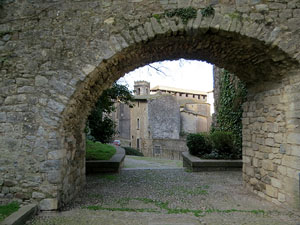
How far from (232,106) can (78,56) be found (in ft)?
19.3

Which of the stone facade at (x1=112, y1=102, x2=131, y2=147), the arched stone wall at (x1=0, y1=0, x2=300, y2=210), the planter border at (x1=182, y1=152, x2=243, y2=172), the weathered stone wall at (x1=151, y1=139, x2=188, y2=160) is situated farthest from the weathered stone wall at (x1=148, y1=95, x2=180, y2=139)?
the arched stone wall at (x1=0, y1=0, x2=300, y2=210)

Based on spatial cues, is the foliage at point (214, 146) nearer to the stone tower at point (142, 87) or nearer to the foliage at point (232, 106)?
the foliage at point (232, 106)

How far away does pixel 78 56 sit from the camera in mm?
3551

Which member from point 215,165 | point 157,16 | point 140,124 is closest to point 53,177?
point 157,16

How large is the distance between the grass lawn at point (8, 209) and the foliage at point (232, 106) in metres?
6.30

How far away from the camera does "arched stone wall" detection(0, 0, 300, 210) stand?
3426 mm

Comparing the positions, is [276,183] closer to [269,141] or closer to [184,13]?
[269,141]

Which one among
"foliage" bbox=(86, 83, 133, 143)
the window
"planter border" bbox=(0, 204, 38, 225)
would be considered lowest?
the window

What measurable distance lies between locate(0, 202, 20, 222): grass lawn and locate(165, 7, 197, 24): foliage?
144 inches

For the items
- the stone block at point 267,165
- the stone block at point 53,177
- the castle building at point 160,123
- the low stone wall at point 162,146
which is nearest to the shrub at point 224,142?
the stone block at point 267,165

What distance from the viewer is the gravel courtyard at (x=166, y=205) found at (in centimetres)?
324

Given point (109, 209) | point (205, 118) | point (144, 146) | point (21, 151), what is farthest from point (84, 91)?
point (205, 118)

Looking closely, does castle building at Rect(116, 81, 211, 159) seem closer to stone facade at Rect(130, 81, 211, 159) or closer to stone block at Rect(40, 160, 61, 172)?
stone facade at Rect(130, 81, 211, 159)

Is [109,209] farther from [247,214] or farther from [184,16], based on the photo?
[184,16]
